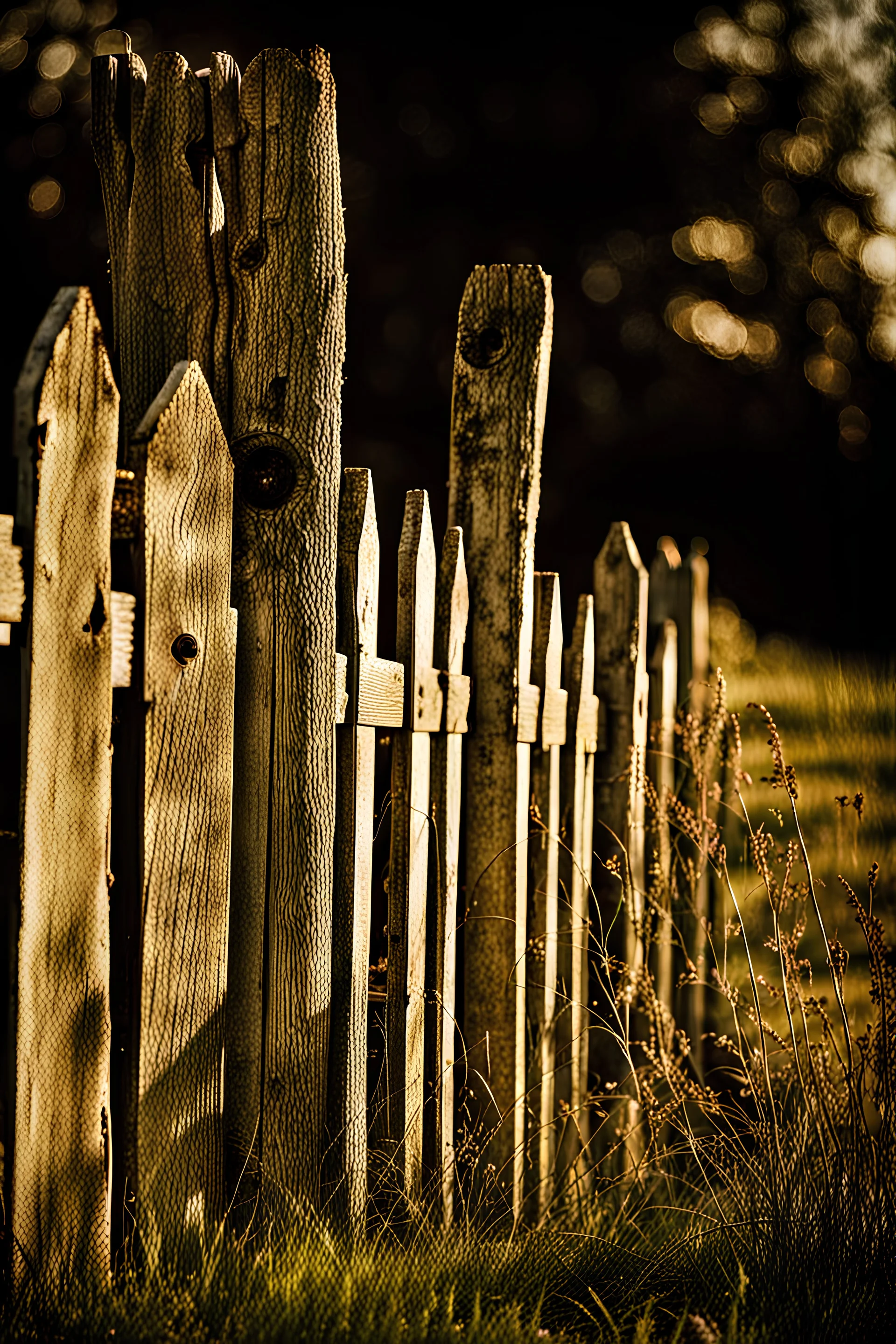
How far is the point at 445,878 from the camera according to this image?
220cm

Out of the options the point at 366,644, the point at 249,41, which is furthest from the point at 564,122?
the point at 366,644

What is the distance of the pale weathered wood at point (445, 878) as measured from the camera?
2.14 m

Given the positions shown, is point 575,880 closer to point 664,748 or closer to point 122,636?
point 664,748

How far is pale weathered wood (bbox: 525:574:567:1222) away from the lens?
8.31 ft

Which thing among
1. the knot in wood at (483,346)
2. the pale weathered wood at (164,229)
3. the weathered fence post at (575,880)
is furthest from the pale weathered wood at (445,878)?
the pale weathered wood at (164,229)

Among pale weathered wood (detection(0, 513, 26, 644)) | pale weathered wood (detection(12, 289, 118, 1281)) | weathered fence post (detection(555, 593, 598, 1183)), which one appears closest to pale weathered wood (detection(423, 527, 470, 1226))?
weathered fence post (detection(555, 593, 598, 1183))

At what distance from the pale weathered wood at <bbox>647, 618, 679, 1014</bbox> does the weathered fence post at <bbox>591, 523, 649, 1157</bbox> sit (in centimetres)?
15

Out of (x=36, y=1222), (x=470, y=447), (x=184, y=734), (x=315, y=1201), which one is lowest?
(x=315, y=1201)

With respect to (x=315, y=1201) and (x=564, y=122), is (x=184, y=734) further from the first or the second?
(x=564, y=122)

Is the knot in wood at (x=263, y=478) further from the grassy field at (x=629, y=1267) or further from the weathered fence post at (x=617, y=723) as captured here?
the weathered fence post at (x=617, y=723)

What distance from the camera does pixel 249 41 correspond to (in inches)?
366

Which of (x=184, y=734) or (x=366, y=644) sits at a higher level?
(x=366, y=644)

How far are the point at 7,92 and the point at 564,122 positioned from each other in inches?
203

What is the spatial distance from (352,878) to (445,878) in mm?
451
